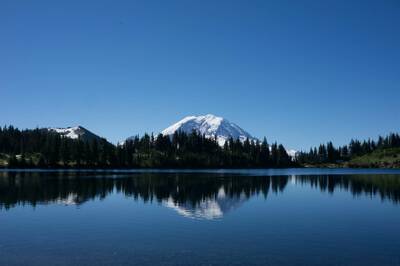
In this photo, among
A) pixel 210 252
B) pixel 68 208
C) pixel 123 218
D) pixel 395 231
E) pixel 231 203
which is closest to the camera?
pixel 210 252

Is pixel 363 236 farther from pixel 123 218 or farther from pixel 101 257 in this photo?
pixel 123 218

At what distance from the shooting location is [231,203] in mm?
67250

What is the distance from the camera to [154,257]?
29.8 meters

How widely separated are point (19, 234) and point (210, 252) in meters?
20.1

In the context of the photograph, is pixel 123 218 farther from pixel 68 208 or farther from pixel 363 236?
pixel 363 236

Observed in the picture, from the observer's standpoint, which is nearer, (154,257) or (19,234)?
(154,257)

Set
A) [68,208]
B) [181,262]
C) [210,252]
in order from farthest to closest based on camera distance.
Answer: [68,208]
[210,252]
[181,262]

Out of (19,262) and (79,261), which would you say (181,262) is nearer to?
(79,261)

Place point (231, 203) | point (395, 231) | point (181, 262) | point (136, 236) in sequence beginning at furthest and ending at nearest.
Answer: point (231, 203), point (395, 231), point (136, 236), point (181, 262)

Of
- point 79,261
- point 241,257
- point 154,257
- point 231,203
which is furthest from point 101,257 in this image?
point 231,203

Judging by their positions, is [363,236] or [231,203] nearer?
[363,236]

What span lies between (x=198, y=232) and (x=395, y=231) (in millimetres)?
20789

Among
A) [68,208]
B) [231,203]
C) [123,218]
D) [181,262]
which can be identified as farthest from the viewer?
[231,203]

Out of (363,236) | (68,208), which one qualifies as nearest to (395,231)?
(363,236)
